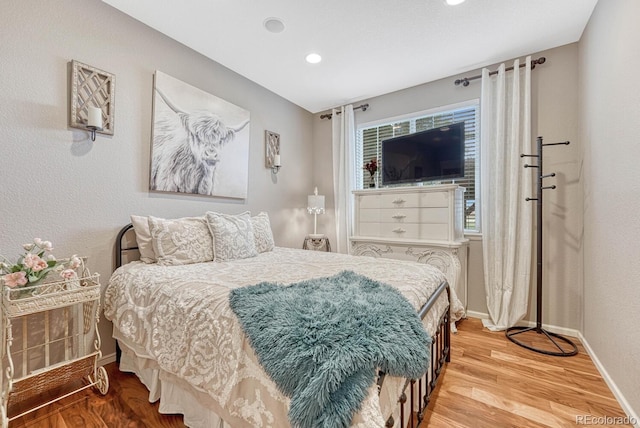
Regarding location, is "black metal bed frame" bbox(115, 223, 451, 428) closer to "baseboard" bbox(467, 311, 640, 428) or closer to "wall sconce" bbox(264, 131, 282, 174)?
"baseboard" bbox(467, 311, 640, 428)

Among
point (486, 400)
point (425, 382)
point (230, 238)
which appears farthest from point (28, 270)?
point (486, 400)

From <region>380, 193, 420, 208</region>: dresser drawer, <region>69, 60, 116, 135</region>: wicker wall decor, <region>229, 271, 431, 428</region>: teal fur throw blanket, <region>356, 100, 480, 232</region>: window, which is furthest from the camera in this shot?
<region>356, 100, 480, 232</region>: window

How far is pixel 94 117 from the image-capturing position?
189cm

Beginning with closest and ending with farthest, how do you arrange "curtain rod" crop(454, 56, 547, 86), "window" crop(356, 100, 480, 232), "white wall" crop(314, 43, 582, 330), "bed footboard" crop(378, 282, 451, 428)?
1. "bed footboard" crop(378, 282, 451, 428)
2. "white wall" crop(314, 43, 582, 330)
3. "curtain rod" crop(454, 56, 547, 86)
4. "window" crop(356, 100, 480, 232)

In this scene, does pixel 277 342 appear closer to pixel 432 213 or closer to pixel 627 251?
pixel 627 251

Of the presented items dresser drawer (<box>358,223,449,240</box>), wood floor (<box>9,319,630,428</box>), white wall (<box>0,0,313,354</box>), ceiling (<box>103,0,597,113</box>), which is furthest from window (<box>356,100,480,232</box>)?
white wall (<box>0,0,313,354</box>)

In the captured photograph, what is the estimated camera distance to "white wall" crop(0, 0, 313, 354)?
169 cm

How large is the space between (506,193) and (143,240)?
325 centimetres

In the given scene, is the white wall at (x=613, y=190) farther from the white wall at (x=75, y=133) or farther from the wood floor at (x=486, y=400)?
the white wall at (x=75, y=133)

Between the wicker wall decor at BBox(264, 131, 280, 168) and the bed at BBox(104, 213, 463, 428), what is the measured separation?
4.39 feet

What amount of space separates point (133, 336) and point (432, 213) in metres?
2.65

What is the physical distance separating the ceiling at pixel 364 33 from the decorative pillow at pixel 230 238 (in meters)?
1.57

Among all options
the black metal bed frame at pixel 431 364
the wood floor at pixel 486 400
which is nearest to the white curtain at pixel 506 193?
the wood floor at pixel 486 400

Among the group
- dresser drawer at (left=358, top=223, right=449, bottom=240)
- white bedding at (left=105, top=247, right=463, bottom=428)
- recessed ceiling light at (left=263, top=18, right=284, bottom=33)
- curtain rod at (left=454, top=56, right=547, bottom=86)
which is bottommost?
white bedding at (left=105, top=247, right=463, bottom=428)
